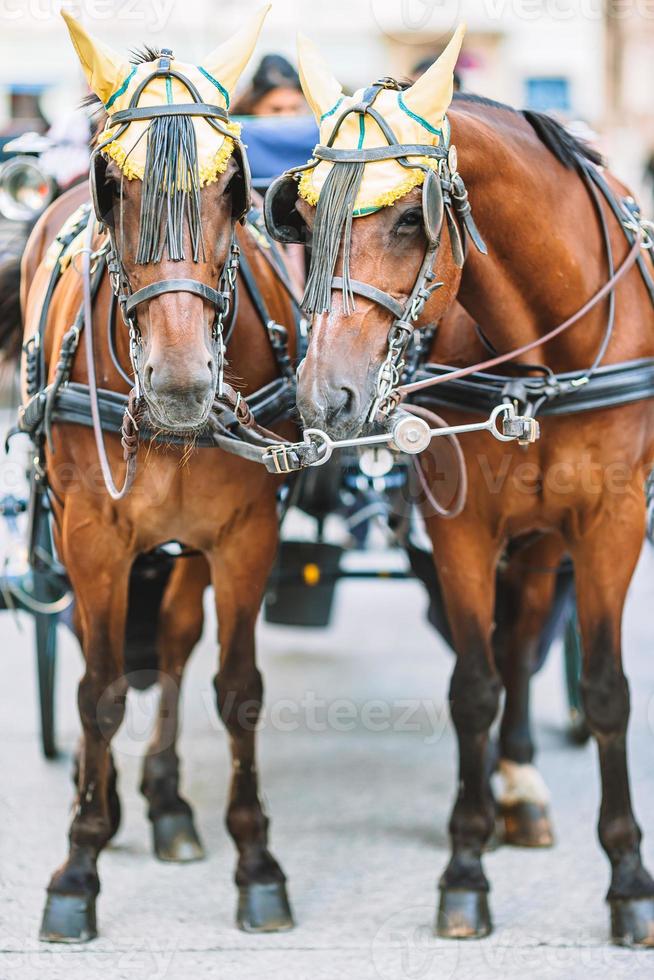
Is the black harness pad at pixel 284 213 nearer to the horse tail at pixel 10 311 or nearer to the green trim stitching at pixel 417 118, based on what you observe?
the green trim stitching at pixel 417 118

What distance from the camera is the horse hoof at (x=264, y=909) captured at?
3.23 metres

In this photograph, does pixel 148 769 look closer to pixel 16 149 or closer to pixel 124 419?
pixel 124 419

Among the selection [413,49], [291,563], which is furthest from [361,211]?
[413,49]

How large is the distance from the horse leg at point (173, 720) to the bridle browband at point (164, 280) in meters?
1.22

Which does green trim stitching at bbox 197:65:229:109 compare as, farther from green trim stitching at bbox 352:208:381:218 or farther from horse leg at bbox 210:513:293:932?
horse leg at bbox 210:513:293:932

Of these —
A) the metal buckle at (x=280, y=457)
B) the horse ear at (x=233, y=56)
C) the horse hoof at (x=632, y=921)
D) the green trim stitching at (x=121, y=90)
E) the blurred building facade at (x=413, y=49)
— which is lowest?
the horse hoof at (x=632, y=921)

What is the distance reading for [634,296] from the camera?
127 inches

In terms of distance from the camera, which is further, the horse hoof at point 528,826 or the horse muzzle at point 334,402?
the horse hoof at point 528,826

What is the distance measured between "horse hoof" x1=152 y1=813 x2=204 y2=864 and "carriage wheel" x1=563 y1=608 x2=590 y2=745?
1626mm

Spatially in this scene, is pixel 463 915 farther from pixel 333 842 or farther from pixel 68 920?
pixel 68 920

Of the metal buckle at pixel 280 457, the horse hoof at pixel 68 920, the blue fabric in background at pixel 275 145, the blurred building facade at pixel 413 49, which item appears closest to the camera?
the metal buckle at pixel 280 457

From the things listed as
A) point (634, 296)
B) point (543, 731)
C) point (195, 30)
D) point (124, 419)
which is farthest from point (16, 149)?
point (195, 30)

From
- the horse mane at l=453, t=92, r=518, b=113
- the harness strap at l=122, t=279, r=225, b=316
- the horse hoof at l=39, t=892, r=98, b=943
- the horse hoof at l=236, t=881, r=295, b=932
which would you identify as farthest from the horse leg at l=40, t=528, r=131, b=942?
the horse mane at l=453, t=92, r=518, b=113

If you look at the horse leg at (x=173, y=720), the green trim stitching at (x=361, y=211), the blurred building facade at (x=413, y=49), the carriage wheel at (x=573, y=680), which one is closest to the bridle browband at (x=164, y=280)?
the green trim stitching at (x=361, y=211)
